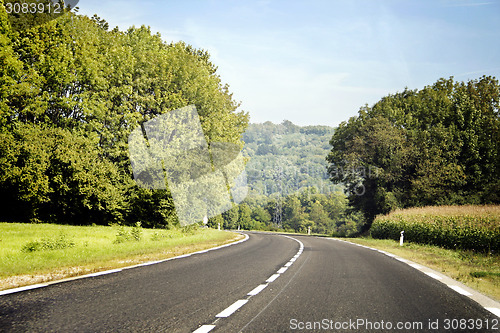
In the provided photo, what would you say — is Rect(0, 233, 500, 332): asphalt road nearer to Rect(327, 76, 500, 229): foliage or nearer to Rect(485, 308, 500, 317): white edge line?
Rect(485, 308, 500, 317): white edge line

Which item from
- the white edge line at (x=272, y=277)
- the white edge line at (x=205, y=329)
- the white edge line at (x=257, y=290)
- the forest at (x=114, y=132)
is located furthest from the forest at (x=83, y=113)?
the white edge line at (x=205, y=329)

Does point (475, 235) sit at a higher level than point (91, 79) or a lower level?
lower

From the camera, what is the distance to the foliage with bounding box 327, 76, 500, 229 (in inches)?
1848

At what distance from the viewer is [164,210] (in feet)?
111

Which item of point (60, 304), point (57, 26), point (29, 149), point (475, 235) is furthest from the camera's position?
point (57, 26)

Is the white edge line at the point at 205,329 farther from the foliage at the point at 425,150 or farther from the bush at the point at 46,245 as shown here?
the foliage at the point at 425,150

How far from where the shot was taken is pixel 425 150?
48.0m

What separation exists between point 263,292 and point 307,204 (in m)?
174

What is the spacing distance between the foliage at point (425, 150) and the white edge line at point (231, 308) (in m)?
44.1

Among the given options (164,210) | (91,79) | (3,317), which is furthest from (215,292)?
(91,79)

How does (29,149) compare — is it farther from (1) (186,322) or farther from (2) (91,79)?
(1) (186,322)

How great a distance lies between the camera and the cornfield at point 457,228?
18859 millimetres

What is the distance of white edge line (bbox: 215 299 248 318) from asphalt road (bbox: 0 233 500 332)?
0.6 inches

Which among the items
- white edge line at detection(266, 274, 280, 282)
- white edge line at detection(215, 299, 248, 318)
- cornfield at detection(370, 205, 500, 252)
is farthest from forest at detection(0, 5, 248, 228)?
white edge line at detection(215, 299, 248, 318)
